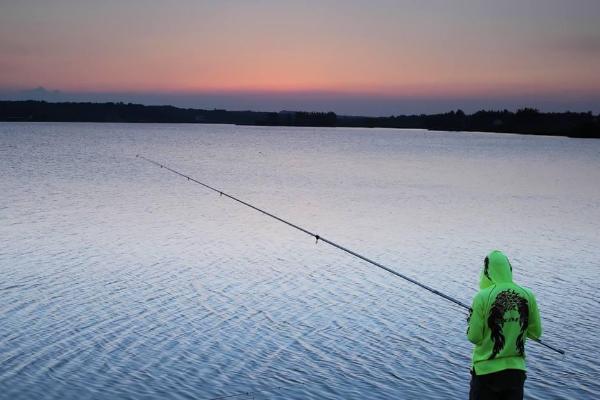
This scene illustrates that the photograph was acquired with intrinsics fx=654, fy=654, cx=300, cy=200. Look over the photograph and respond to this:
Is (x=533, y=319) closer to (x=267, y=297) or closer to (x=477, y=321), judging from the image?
(x=477, y=321)

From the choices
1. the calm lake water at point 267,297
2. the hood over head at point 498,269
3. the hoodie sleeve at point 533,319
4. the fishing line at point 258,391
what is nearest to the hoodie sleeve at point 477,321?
the hood over head at point 498,269

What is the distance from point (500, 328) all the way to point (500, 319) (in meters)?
0.07

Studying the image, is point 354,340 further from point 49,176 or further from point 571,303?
point 49,176

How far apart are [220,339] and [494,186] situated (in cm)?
3750

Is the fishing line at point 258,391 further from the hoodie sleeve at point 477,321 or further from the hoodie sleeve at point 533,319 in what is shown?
the hoodie sleeve at point 533,319

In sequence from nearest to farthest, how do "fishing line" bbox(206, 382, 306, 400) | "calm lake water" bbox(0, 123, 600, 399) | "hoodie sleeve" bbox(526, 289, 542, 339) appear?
"hoodie sleeve" bbox(526, 289, 542, 339) < "fishing line" bbox(206, 382, 306, 400) < "calm lake water" bbox(0, 123, 600, 399)

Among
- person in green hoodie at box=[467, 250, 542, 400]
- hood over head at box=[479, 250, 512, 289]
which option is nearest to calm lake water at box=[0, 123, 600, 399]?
person in green hoodie at box=[467, 250, 542, 400]

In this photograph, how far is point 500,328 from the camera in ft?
16.8

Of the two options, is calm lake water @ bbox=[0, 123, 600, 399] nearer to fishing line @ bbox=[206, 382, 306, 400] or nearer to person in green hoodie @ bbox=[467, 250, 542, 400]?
fishing line @ bbox=[206, 382, 306, 400]

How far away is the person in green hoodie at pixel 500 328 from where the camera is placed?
16.7ft

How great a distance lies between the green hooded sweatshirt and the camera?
5090mm

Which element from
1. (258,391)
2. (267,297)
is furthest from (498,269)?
(267,297)

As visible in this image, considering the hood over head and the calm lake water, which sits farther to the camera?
the calm lake water

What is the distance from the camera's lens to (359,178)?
51.7 metres
